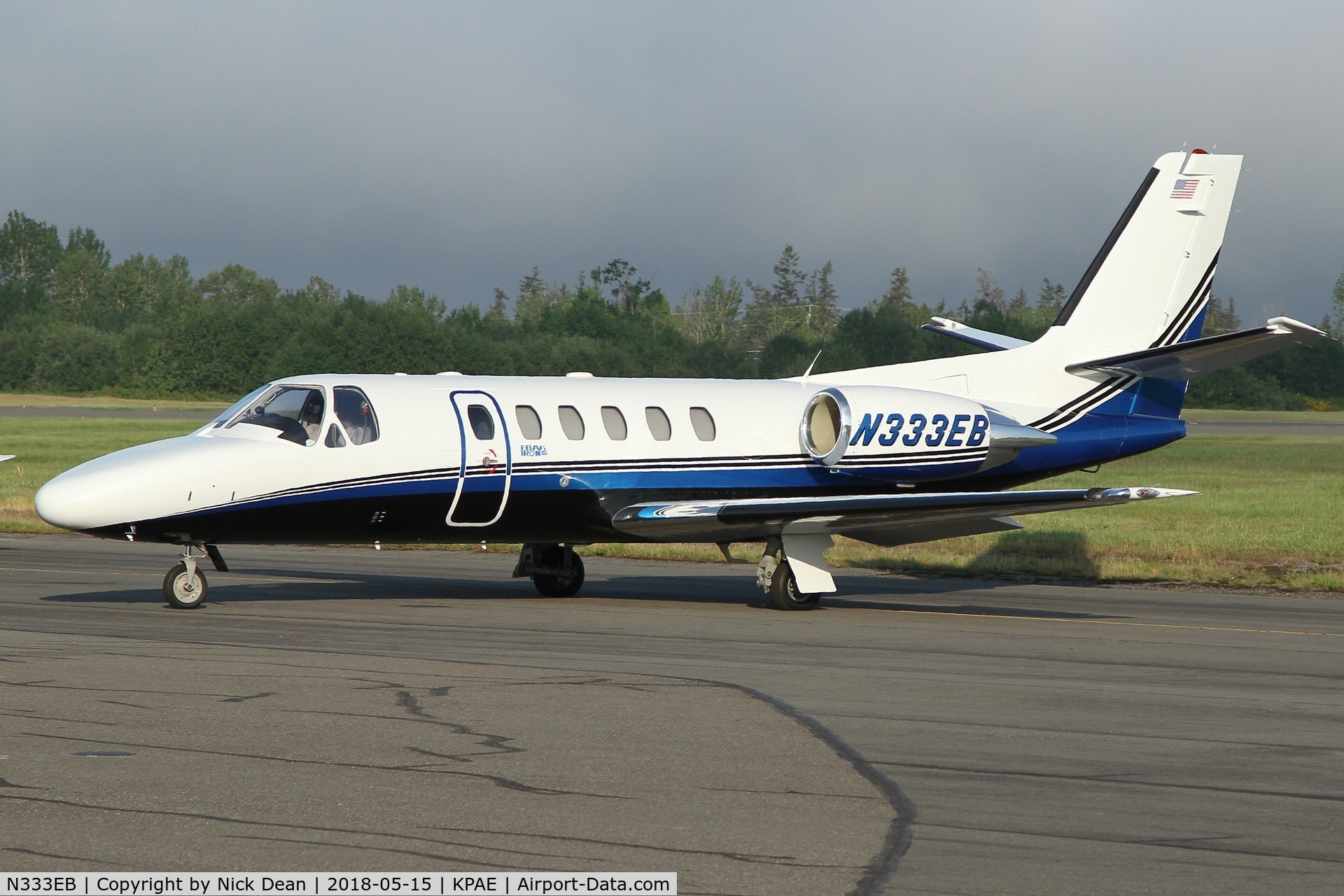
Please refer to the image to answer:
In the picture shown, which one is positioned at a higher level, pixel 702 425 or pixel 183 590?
pixel 702 425

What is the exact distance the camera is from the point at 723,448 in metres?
17.9

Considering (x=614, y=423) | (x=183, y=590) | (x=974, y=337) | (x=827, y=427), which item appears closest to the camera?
(x=183, y=590)

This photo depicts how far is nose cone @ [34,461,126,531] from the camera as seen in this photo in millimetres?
14250

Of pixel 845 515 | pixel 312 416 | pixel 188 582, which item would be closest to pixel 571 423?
pixel 312 416

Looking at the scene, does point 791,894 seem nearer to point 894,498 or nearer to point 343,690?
point 343,690

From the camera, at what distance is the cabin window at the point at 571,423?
17078mm

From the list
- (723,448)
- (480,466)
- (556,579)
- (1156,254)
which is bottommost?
(556,579)

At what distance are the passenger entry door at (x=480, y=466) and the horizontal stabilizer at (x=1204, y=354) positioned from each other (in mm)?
8153

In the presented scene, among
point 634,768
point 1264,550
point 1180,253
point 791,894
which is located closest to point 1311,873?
point 791,894

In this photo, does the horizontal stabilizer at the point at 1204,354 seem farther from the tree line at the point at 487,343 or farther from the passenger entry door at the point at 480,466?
the tree line at the point at 487,343

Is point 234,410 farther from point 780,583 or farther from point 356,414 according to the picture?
point 780,583

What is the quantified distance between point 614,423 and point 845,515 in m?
3.03

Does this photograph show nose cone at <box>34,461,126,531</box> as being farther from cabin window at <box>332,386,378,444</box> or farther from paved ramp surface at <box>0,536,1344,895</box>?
cabin window at <box>332,386,378,444</box>

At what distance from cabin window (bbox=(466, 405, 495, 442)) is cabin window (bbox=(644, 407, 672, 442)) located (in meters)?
2.02
